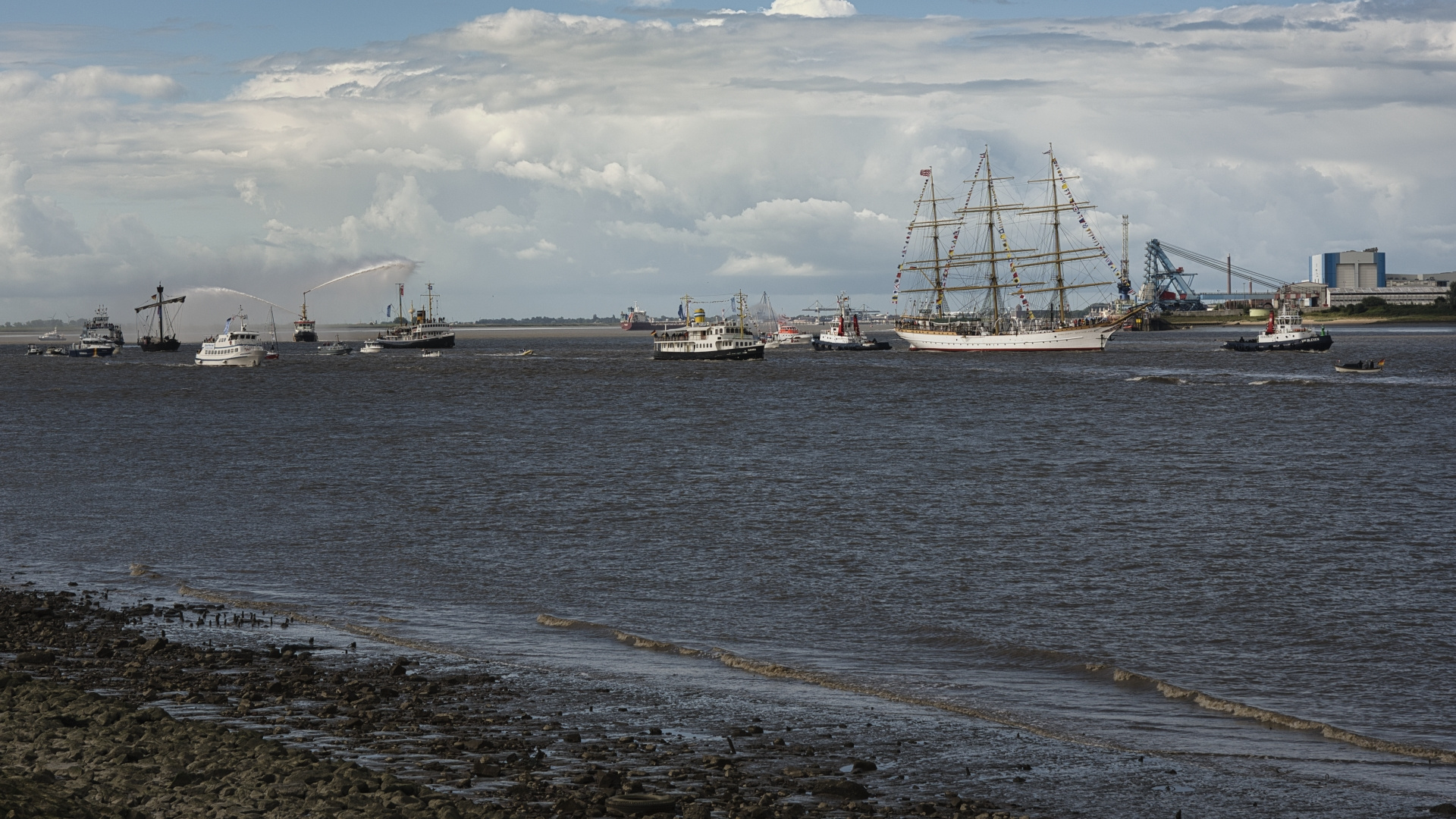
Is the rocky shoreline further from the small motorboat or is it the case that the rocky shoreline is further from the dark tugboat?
the dark tugboat

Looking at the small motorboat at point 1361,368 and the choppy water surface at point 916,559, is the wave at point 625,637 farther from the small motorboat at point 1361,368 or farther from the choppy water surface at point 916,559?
the small motorboat at point 1361,368

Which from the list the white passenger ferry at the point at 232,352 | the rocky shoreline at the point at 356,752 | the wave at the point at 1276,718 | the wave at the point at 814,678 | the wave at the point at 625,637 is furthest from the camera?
the white passenger ferry at the point at 232,352

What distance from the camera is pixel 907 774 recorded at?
1627 cm

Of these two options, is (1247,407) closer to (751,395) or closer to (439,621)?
(751,395)

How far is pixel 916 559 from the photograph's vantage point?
34.8 meters

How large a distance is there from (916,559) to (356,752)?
2082 centimetres

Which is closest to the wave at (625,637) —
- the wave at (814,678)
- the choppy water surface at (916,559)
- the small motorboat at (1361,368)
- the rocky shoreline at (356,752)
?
the wave at (814,678)

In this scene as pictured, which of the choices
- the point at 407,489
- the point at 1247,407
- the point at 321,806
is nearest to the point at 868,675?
the point at 321,806

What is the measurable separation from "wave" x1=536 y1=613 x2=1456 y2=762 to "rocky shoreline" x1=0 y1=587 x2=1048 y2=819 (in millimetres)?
3280

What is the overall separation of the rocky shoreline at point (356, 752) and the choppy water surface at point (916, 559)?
7.38 ft

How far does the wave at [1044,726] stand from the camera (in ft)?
59.4

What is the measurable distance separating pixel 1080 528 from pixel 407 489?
84.8ft

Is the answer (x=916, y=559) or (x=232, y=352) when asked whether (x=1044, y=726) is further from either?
(x=232, y=352)

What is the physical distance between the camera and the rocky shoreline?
13797mm
